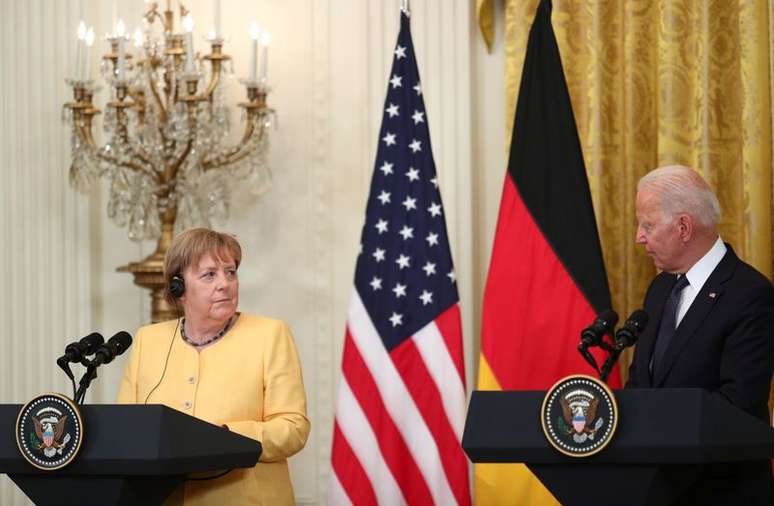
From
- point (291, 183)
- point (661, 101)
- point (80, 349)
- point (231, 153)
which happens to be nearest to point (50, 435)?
point (80, 349)

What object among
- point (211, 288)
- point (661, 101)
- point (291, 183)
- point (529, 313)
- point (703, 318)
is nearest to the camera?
point (703, 318)

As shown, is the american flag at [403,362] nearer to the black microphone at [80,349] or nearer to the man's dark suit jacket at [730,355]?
the man's dark suit jacket at [730,355]

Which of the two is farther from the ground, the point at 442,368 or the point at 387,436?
the point at 442,368

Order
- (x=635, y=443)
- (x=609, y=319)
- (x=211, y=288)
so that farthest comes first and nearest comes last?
(x=211, y=288) < (x=609, y=319) < (x=635, y=443)

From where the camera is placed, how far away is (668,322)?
3479mm

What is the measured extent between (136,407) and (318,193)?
2733 millimetres

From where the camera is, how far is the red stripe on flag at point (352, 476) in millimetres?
4676

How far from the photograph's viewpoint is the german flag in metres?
4.55

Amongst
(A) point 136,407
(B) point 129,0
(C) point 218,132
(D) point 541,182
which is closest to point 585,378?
(A) point 136,407

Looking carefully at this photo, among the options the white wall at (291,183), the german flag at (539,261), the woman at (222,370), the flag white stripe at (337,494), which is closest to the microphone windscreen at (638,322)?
the woman at (222,370)

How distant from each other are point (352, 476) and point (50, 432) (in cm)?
192

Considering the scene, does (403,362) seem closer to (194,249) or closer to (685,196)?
(194,249)

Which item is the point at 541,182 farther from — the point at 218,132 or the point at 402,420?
the point at 218,132

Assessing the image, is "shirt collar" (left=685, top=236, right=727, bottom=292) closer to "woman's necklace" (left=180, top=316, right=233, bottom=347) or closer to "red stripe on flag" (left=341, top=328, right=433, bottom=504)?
"woman's necklace" (left=180, top=316, right=233, bottom=347)
